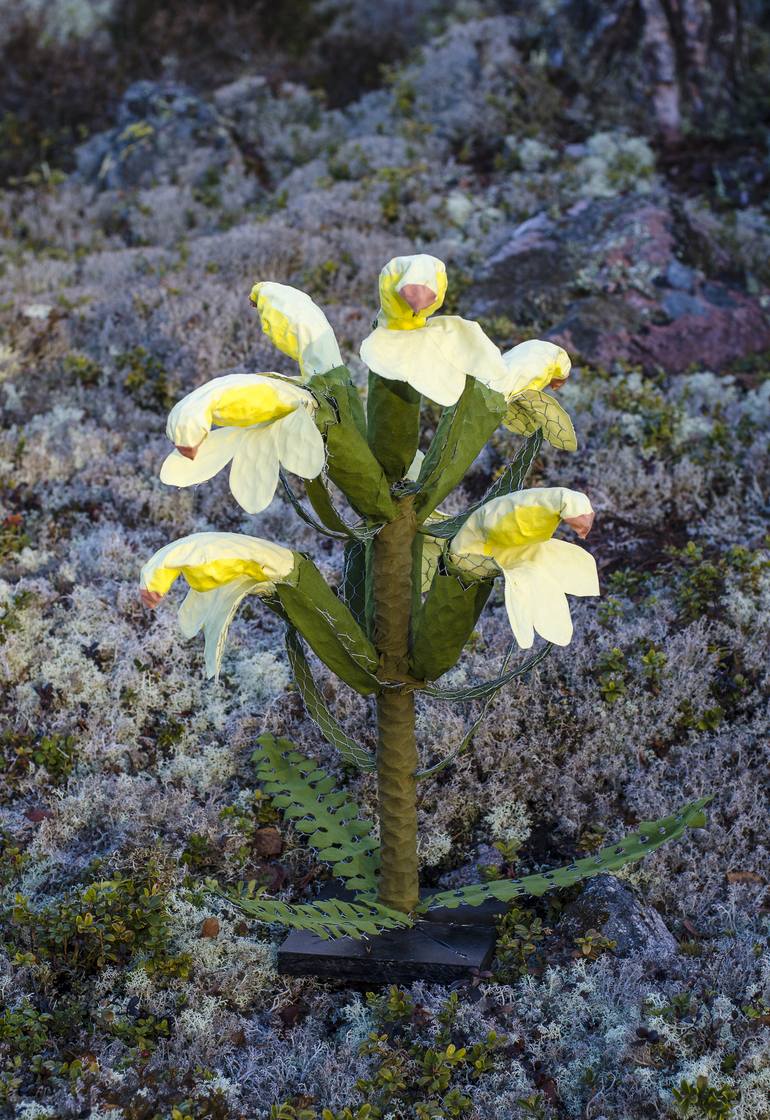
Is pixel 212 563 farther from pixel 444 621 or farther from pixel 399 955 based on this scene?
pixel 399 955

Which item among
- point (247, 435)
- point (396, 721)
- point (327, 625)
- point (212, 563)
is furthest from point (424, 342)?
point (396, 721)

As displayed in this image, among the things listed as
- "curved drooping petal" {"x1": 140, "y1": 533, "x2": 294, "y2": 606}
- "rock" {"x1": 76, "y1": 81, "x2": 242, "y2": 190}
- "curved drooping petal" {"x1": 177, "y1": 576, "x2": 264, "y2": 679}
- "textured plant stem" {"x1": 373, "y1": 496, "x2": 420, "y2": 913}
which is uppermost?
"rock" {"x1": 76, "y1": 81, "x2": 242, "y2": 190}

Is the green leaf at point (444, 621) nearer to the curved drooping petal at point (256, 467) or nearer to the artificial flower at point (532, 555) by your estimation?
the artificial flower at point (532, 555)

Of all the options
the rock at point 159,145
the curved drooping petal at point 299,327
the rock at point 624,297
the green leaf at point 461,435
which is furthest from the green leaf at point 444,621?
the rock at point 159,145

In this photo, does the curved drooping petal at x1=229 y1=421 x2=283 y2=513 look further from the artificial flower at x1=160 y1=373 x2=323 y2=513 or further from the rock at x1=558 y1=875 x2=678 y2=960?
the rock at x1=558 y1=875 x2=678 y2=960

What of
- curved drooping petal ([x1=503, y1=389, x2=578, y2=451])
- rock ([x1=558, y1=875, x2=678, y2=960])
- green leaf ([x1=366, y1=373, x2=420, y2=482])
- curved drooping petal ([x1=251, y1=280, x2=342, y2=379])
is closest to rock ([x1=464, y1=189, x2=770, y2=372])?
curved drooping petal ([x1=503, y1=389, x2=578, y2=451])

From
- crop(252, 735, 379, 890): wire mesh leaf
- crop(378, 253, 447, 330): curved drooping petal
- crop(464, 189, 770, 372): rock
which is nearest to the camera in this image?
crop(378, 253, 447, 330): curved drooping petal

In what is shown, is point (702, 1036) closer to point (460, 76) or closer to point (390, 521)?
point (390, 521)
